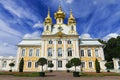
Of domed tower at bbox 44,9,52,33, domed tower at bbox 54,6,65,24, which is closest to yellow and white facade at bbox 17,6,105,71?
domed tower at bbox 44,9,52,33

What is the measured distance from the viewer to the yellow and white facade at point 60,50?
3922cm

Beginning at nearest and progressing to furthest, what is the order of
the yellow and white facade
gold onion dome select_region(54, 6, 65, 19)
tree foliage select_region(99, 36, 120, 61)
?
1. the yellow and white facade
2. gold onion dome select_region(54, 6, 65, 19)
3. tree foliage select_region(99, 36, 120, 61)

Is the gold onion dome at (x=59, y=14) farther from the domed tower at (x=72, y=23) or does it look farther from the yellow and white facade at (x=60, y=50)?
the yellow and white facade at (x=60, y=50)

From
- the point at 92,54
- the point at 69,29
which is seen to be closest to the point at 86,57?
the point at 92,54

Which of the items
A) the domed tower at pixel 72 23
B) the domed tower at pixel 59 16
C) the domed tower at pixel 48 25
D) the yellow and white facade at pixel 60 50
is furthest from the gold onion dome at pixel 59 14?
the yellow and white facade at pixel 60 50

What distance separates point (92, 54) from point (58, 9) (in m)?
21.9

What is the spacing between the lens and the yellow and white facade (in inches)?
1544

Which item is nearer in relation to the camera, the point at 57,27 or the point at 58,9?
the point at 57,27

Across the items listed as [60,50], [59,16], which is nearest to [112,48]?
[60,50]

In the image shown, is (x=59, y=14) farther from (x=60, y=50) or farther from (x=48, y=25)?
(x=60, y=50)

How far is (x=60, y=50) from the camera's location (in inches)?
1586

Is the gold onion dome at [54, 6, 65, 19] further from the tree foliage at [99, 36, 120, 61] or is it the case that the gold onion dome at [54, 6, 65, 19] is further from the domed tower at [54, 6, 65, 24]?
the tree foliage at [99, 36, 120, 61]

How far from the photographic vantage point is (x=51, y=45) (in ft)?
133

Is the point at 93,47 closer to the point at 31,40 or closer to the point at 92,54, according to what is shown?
the point at 92,54
